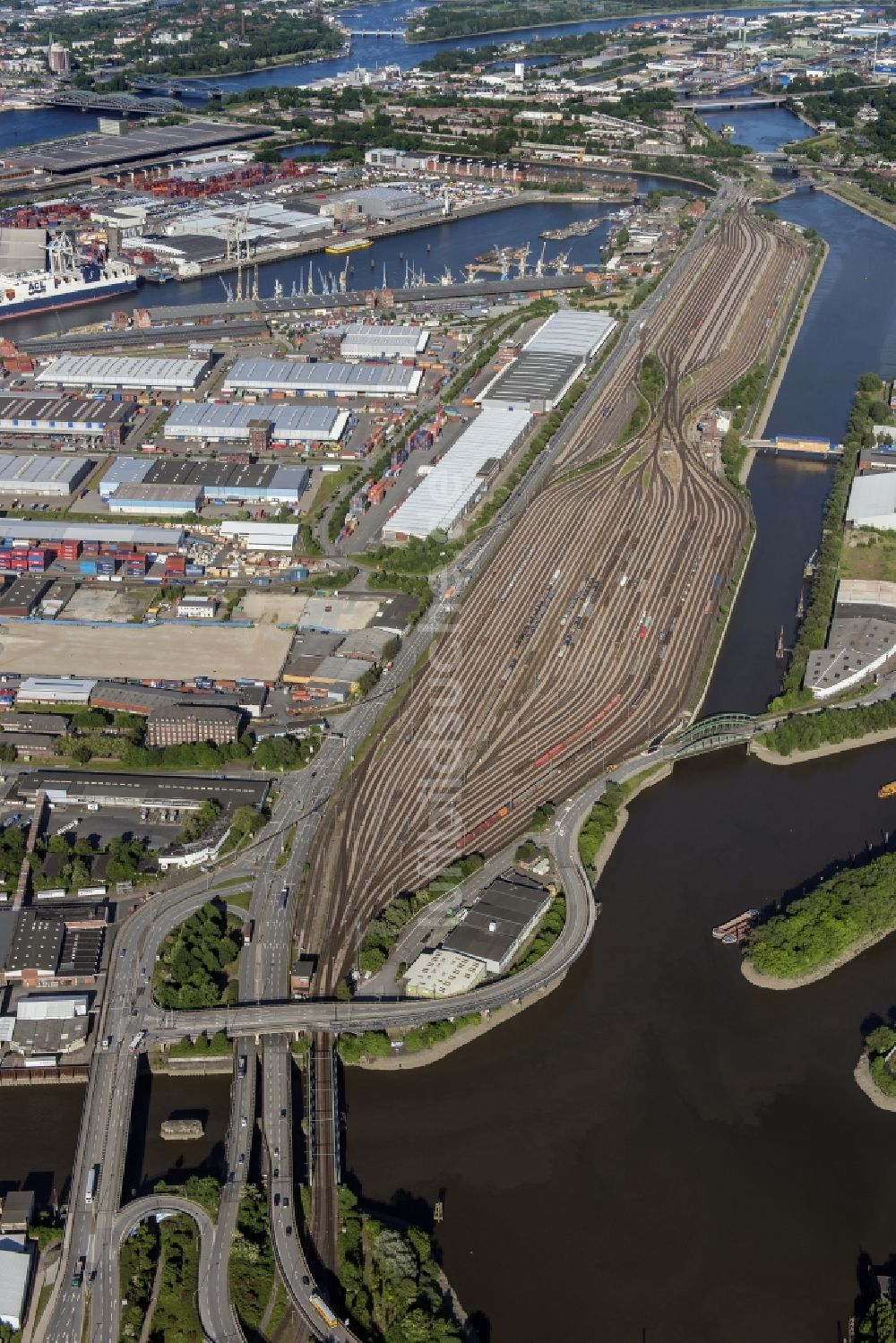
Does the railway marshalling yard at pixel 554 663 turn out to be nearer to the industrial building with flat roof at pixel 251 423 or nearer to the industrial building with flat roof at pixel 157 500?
the industrial building with flat roof at pixel 251 423

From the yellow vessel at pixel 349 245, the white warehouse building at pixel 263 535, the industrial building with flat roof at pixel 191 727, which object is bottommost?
the industrial building with flat roof at pixel 191 727

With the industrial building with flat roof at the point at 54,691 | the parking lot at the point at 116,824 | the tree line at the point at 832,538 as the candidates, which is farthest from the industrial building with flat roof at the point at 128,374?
the parking lot at the point at 116,824

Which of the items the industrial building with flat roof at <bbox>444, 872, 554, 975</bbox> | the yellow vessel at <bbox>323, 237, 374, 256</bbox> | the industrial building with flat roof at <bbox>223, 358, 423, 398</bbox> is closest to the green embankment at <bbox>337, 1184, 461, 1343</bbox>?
the industrial building with flat roof at <bbox>444, 872, 554, 975</bbox>

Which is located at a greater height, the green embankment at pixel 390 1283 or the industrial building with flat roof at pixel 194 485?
the industrial building with flat roof at pixel 194 485

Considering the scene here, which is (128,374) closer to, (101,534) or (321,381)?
(321,381)

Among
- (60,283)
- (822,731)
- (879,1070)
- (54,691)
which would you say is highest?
(60,283)

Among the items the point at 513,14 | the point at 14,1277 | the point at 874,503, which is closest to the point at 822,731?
the point at 874,503

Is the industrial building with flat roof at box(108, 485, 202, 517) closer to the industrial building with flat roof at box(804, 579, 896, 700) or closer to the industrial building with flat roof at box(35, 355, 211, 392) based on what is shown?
the industrial building with flat roof at box(35, 355, 211, 392)

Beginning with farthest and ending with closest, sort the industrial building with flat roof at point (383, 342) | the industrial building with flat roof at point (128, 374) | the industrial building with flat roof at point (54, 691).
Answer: the industrial building with flat roof at point (383, 342) → the industrial building with flat roof at point (128, 374) → the industrial building with flat roof at point (54, 691)
